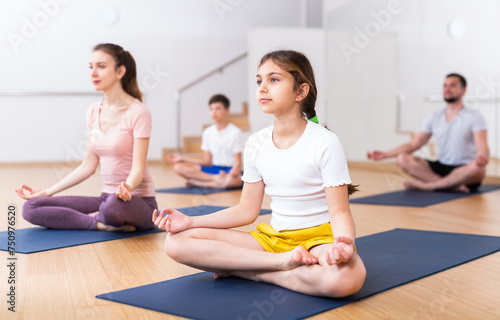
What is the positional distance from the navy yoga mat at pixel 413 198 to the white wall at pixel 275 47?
280cm

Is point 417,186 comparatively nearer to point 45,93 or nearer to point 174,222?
point 174,222

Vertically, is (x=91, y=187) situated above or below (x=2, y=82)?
below

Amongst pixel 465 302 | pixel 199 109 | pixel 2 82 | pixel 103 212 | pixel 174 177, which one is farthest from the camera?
pixel 199 109

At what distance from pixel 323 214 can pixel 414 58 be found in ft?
15.0

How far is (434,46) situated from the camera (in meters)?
5.74

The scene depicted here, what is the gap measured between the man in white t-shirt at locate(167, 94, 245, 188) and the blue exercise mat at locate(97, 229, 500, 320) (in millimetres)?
2329

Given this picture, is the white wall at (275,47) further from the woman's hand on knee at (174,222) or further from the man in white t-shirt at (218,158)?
the woman's hand on knee at (174,222)

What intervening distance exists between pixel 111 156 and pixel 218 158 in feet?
7.02

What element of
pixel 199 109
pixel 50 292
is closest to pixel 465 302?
pixel 50 292

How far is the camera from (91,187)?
16.1ft

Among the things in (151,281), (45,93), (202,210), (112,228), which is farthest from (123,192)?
(45,93)

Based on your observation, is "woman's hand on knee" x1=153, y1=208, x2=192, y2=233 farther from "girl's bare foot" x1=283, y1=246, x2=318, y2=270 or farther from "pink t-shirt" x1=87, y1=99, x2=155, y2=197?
"pink t-shirt" x1=87, y1=99, x2=155, y2=197

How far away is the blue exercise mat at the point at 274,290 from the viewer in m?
1.56

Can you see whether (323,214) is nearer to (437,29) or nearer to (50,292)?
(50,292)
